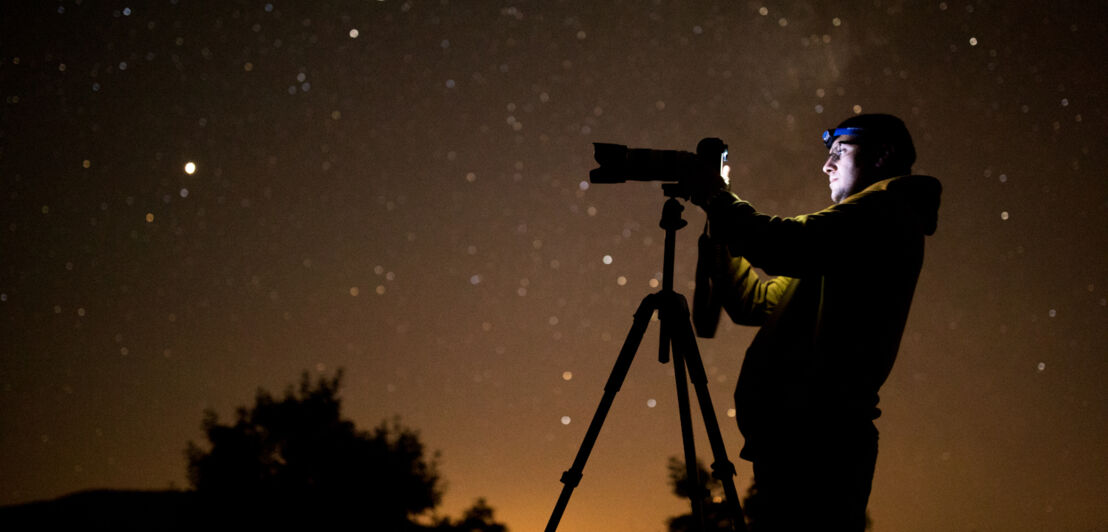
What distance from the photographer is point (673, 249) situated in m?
1.90

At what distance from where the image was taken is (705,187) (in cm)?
175

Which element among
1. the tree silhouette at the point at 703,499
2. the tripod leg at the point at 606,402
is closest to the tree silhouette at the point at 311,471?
the tree silhouette at the point at 703,499

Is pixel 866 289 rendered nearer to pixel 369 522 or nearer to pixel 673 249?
pixel 673 249

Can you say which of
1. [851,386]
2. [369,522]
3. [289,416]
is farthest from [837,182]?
[289,416]

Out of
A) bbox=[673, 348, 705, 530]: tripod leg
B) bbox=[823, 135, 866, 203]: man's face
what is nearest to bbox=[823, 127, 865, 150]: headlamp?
bbox=[823, 135, 866, 203]: man's face

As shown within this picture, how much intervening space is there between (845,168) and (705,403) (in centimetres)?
86

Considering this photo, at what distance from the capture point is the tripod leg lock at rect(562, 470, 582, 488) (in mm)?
1800

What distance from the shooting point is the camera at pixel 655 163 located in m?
1.81

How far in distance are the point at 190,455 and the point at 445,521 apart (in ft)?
18.4

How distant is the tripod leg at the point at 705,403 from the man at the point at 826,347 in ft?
0.51

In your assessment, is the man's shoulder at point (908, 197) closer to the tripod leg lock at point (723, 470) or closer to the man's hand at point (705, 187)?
the man's hand at point (705, 187)

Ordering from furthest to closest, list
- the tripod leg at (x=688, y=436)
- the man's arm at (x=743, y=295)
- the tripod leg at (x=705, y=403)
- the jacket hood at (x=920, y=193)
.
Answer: the man's arm at (x=743, y=295), the tripod leg at (x=688, y=436), the tripod leg at (x=705, y=403), the jacket hood at (x=920, y=193)

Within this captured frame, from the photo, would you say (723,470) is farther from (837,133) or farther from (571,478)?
(837,133)

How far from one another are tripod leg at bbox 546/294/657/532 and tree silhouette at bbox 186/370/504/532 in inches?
467
